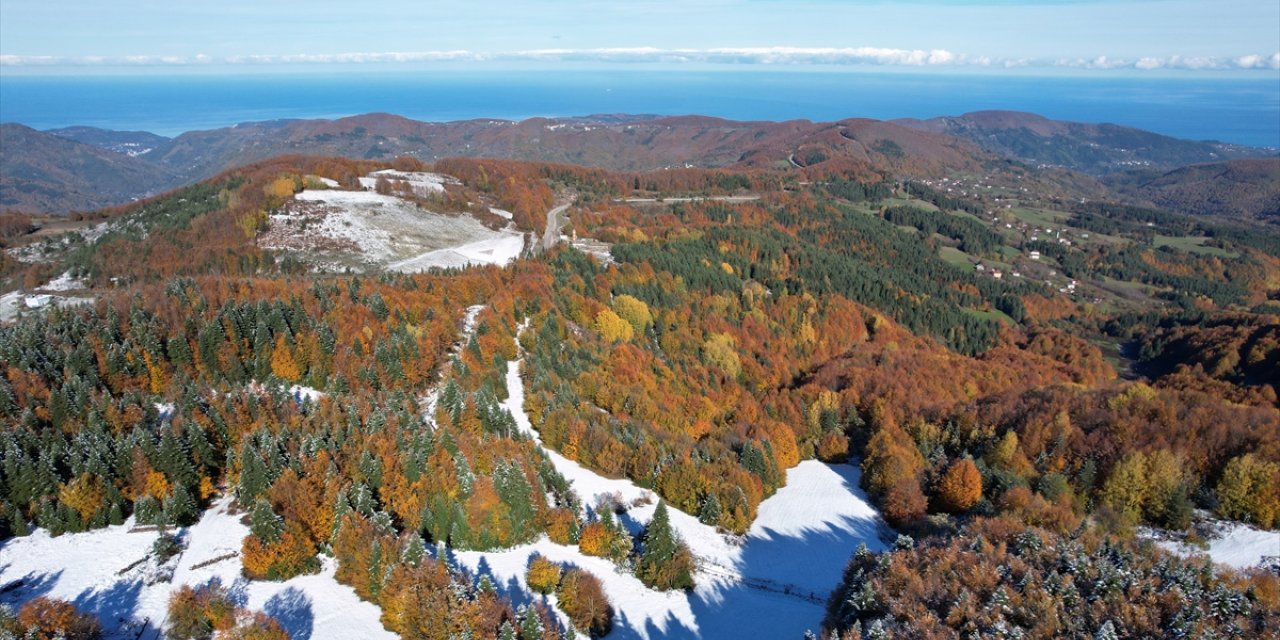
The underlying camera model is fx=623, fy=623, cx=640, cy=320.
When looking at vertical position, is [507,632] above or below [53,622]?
below

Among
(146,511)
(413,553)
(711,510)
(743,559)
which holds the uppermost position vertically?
(413,553)

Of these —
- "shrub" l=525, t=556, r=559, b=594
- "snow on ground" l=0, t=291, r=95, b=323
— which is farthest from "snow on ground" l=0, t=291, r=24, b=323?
"shrub" l=525, t=556, r=559, b=594

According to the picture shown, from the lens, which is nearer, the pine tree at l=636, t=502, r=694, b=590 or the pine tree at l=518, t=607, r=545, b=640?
the pine tree at l=518, t=607, r=545, b=640

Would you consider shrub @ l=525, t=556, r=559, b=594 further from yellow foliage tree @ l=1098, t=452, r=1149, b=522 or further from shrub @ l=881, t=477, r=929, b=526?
yellow foliage tree @ l=1098, t=452, r=1149, b=522

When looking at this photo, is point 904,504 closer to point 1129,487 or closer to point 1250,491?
point 1129,487

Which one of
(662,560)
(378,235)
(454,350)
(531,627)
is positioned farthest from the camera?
(378,235)

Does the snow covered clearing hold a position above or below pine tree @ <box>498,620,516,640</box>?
above

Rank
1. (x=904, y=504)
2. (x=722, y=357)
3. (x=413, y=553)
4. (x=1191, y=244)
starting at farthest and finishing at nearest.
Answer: (x=1191, y=244) → (x=722, y=357) → (x=904, y=504) → (x=413, y=553)

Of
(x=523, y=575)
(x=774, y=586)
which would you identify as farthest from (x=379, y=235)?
(x=774, y=586)
